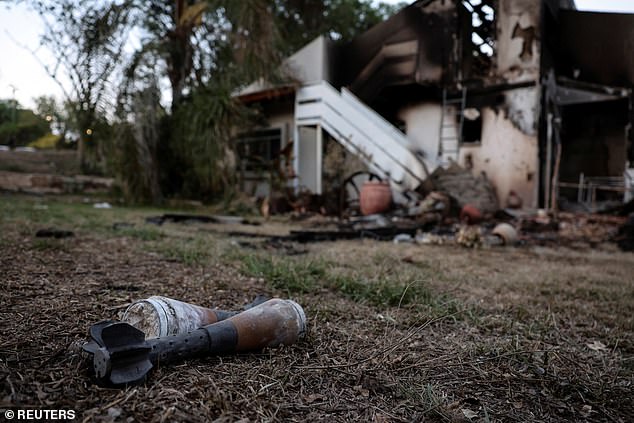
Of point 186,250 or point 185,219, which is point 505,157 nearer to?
point 185,219

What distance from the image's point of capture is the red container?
7.63m

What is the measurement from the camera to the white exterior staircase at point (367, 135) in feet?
27.6

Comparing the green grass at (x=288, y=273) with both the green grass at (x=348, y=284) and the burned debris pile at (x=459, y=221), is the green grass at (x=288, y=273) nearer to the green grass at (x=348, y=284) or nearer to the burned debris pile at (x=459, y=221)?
the green grass at (x=348, y=284)

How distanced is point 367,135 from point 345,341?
7643mm

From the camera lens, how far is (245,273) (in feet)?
8.61

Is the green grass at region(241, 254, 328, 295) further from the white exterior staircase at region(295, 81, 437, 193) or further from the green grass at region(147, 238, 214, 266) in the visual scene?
the white exterior staircase at region(295, 81, 437, 193)

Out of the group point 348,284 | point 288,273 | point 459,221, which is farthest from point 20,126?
point 348,284

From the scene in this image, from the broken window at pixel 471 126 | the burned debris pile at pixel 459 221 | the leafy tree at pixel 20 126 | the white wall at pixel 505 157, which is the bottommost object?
the burned debris pile at pixel 459 221

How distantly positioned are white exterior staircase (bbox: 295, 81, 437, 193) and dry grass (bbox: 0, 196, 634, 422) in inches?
208

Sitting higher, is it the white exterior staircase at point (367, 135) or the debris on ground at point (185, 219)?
the white exterior staircase at point (367, 135)

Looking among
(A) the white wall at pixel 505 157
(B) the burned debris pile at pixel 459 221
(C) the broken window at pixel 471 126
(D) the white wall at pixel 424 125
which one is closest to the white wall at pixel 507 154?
(A) the white wall at pixel 505 157

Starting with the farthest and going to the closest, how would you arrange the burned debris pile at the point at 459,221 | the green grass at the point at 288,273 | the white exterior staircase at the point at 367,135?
1. the white exterior staircase at the point at 367,135
2. the burned debris pile at the point at 459,221
3. the green grass at the point at 288,273

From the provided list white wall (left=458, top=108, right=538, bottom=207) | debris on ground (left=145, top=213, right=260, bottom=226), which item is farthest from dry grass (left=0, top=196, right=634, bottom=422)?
white wall (left=458, top=108, right=538, bottom=207)

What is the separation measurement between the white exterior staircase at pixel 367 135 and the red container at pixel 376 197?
538 millimetres
